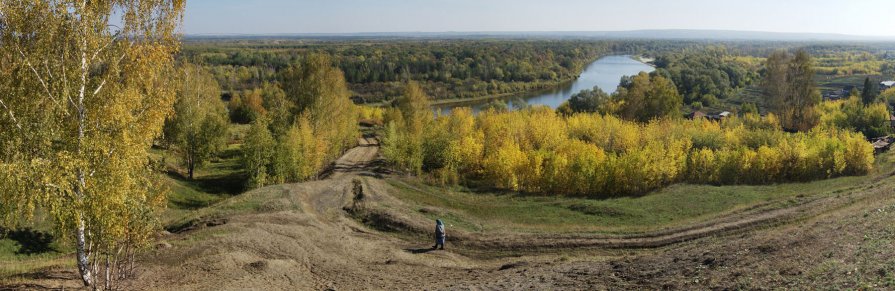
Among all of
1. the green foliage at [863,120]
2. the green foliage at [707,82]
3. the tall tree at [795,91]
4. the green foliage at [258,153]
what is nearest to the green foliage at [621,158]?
the green foliage at [258,153]

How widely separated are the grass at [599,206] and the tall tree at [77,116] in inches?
743

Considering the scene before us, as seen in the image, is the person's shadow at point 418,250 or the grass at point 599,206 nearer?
the person's shadow at point 418,250

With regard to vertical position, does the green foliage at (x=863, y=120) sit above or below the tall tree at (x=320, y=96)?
below

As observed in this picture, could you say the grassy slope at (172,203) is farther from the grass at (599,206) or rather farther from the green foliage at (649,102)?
the green foliage at (649,102)

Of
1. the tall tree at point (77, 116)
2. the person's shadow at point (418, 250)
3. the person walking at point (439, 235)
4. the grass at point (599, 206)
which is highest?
the tall tree at point (77, 116)

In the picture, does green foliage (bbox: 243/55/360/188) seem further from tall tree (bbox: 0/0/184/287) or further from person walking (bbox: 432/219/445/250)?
tall tree (bbox: 0/0/184/287)

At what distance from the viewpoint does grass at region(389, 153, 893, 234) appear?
30031 millimetres

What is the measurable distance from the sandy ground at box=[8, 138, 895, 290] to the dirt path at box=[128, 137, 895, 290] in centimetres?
5

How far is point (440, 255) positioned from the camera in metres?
24.3

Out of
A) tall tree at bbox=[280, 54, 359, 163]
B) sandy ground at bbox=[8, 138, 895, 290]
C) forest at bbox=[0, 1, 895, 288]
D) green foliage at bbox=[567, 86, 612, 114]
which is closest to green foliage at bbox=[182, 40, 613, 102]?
forest at bbox=[0, 1, 895, 288]

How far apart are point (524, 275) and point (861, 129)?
228 feet

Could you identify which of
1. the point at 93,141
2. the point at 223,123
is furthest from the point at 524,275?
the point at 223,123

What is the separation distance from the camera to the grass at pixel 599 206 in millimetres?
30031

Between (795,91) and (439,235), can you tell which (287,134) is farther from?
(795,91)
